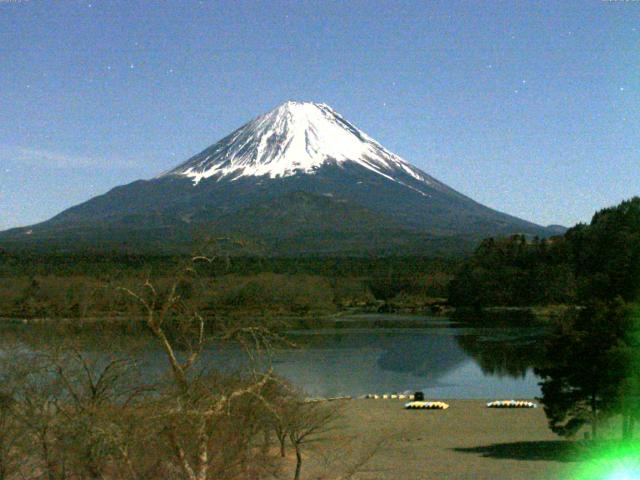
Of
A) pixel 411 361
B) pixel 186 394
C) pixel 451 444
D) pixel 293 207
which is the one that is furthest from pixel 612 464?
pixel 293 207

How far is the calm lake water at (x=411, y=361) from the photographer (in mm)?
29547

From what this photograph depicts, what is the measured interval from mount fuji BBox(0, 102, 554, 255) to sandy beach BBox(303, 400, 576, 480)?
93.4 metres

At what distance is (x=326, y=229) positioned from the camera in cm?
15075

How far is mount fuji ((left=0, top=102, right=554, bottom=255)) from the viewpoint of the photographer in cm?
13538

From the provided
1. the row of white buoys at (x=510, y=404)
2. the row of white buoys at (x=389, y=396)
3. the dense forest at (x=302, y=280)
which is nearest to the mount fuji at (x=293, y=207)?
the dense forest at (x=302, y=280)

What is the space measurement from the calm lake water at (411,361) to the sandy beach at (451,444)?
9.08ft

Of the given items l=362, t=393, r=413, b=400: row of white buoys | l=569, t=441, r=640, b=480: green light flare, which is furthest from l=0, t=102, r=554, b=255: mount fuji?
l=569, t=441, r=640, b=480: green light flare

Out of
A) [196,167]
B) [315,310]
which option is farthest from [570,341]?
[196,167]

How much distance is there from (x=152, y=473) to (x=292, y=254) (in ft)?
378

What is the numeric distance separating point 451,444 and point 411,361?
2074 cm

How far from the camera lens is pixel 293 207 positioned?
160125mm

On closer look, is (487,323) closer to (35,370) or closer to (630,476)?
(630,476)

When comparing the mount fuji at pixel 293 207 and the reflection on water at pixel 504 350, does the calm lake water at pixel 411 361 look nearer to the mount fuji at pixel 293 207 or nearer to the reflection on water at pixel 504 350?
the reflection on water at pixel 504 350

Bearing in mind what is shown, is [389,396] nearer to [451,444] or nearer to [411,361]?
[451,444]
